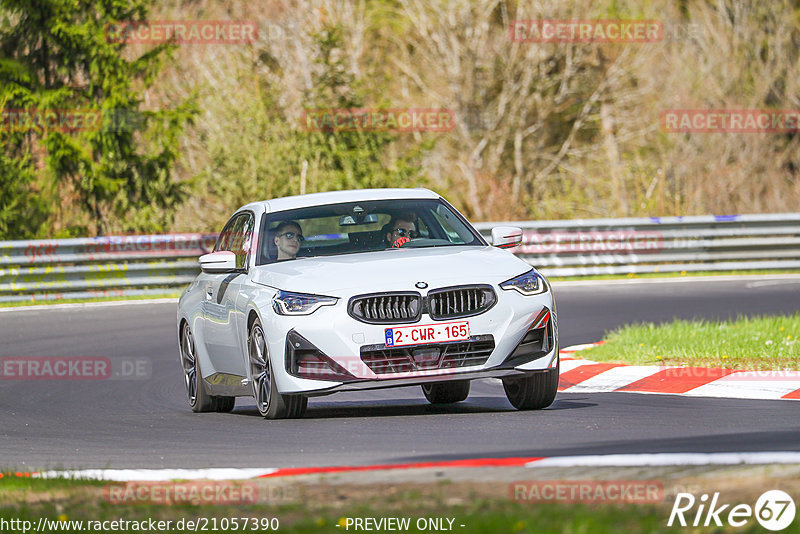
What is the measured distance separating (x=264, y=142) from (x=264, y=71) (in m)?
8.75

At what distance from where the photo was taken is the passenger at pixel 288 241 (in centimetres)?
1063

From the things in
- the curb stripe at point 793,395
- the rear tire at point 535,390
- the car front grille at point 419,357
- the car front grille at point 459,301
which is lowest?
the curb stripe at point 793,395

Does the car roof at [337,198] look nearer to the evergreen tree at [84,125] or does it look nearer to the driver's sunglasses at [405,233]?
the driver's sunglasses at [405,233]

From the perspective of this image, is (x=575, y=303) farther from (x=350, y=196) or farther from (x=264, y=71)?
(x=264, y=71)

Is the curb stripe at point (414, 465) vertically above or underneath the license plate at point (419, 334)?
above

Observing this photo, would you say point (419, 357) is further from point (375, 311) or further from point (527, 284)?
point (527, 284)

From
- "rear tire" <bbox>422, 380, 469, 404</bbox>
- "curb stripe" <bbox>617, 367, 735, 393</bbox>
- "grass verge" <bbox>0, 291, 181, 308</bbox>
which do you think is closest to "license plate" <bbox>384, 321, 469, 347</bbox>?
"rear tire" <bbox>422, 380, 469, 404</bbox>

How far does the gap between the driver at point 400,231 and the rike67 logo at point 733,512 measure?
5.22 metres

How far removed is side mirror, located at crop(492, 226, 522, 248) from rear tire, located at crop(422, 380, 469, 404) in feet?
3.98

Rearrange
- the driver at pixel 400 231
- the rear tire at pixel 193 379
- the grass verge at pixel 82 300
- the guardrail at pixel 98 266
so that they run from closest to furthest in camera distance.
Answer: the driver at pixel 400 231
the rear tire at pixel 193 379
the grass verge at pixel 82 300
the guardrail at pixel 98 266

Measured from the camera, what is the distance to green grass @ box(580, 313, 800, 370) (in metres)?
12.6

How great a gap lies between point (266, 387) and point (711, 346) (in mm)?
4844

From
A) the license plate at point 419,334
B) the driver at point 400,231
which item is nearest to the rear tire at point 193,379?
the driver at point 400,231

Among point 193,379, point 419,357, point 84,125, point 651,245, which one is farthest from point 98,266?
point 419,357
